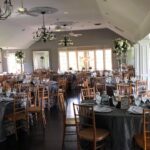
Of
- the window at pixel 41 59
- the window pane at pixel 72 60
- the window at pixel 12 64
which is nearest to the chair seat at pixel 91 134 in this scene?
the window pane at pixel 72 60

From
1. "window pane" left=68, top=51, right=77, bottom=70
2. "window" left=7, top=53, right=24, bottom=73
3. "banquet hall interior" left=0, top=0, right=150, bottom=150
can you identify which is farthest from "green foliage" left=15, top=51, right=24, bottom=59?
"window pane" left=68, top=51, right=77, bottom=70

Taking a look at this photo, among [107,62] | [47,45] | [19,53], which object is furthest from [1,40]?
[107,62]

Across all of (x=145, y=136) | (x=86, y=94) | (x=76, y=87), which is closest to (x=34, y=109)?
(x=86, y=94)

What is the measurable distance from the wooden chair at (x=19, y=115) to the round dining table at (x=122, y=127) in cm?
219

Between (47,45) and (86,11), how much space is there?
7688mm

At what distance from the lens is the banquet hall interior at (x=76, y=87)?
4.03m

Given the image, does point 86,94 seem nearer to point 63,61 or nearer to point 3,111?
point 3,111

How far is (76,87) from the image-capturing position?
45.0ft

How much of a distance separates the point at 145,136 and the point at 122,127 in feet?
1.65

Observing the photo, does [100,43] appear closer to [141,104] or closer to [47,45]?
[47,45]

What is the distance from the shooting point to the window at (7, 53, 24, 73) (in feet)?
57.8

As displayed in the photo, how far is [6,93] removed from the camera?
21.1 feet

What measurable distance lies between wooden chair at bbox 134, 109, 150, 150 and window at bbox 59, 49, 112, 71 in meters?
12.4

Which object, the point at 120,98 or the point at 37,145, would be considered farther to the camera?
the point at 37,145
